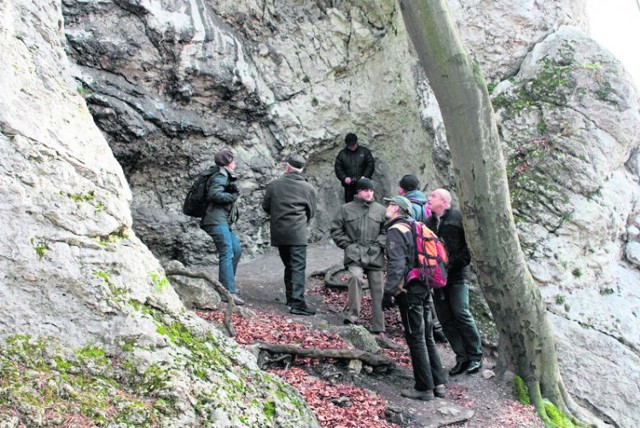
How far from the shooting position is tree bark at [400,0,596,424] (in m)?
7.09

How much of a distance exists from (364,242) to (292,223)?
1.01 m

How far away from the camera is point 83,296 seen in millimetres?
4738

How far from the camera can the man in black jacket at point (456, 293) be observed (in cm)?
789

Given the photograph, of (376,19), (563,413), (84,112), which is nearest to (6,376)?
(84,112)

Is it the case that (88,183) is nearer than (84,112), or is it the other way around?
(88,183)

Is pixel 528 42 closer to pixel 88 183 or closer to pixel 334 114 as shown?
pixel 334 114

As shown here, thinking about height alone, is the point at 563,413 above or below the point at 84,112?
below

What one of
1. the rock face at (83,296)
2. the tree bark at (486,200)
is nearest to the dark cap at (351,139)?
the tree bark at (486,200)

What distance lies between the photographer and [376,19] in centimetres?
1351

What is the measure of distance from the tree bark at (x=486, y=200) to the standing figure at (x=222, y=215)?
2.95 meters

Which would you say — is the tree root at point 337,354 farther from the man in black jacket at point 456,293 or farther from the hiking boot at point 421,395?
the man in black jacket at point 456,293

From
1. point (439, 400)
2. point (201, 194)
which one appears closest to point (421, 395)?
point (439, 400)

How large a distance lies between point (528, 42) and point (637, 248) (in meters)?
4.21

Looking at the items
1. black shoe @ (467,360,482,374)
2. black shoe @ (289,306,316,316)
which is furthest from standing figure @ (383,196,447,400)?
black shoe @ (289,306,316,316)
